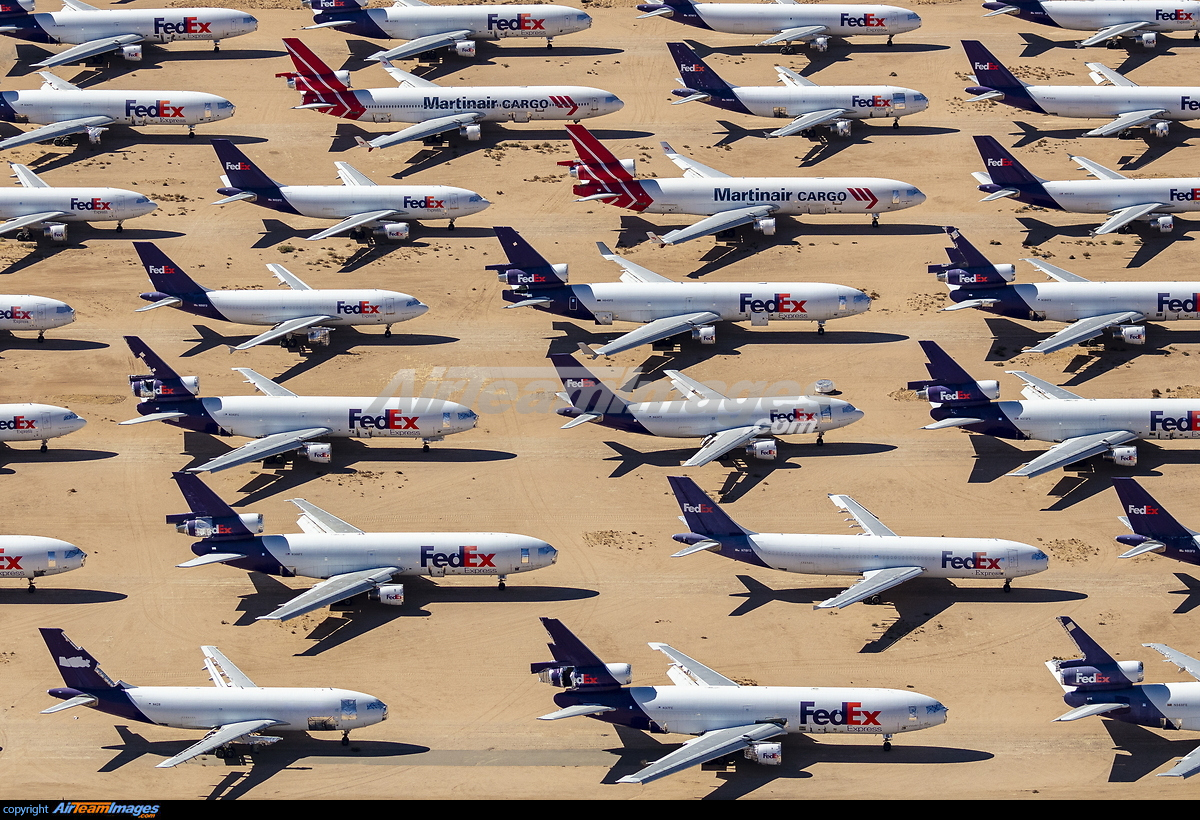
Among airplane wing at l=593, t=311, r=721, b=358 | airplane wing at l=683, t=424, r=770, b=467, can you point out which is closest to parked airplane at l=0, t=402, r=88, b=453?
airplane wing at l=593, t=311, r=721, b=358

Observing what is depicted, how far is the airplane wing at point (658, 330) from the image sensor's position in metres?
142

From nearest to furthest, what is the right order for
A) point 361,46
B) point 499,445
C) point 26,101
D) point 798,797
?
point 798,797 < point 499,445 < point 26,101 < point 361,46

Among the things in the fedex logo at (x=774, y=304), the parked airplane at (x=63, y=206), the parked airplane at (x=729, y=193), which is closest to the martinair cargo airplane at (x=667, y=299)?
the fedex logo at (x=774, y=304)

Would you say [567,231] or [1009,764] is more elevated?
[567,231]

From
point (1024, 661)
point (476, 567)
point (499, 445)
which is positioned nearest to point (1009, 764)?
point (1024, 661)

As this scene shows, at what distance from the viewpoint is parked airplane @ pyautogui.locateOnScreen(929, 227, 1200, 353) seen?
472ft

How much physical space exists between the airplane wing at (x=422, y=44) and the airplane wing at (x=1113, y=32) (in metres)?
53.0

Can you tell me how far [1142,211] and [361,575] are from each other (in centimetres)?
6748

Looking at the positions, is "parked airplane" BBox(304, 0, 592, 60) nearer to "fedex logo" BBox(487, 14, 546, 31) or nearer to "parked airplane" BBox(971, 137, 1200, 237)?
"fedex logo" BBox(487, 14, 546, 31)

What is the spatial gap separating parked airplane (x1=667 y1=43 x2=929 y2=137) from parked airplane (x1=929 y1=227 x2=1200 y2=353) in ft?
88.0

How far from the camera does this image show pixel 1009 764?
110m

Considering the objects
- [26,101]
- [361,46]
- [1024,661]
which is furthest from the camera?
[361,46]

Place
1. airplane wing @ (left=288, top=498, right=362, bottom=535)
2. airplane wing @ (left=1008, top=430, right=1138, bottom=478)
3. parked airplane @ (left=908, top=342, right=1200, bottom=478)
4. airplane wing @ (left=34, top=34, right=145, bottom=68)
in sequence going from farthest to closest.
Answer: airplane wing @ (left=34, top=34, right=145, bottom=68) < parked airplane @ (left=908, top=342, right=1200, bottom=478) < airplane wing @ (left=1008, top=430, right=1138, bottom=478) < airplane wing @ (left=288, top=498, right=362, bottom=535)

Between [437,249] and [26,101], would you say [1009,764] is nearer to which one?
[437,249]
